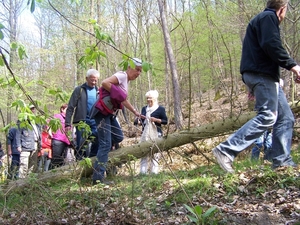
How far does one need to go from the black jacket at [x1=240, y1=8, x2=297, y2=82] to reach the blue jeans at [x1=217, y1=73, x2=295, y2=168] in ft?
0.32

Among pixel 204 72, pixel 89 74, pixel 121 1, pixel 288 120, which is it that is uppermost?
pixel 121 1

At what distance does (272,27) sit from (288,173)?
156 cm

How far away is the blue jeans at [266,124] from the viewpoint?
3229 millimetres

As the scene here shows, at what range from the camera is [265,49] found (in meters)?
Result: 3.17

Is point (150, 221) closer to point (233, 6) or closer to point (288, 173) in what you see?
point (288, 173)

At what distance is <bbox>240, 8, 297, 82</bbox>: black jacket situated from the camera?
123 inches

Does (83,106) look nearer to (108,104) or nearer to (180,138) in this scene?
(108,104)

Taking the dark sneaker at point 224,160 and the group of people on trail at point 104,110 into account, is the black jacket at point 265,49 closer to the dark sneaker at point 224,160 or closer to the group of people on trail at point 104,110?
the dark sneaker at point 224,160

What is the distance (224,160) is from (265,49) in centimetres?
128

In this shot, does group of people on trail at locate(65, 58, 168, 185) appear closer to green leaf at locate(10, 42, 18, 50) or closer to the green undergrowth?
the green undergrowth

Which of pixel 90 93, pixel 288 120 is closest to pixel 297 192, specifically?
pixel 288 120

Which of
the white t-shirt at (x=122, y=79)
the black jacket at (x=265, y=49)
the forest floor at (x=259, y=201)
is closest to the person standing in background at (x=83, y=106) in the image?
the white t-shirt at (x=122, y=79)

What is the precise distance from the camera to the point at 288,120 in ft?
11.1

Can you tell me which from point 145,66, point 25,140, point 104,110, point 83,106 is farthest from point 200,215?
point 25,140
